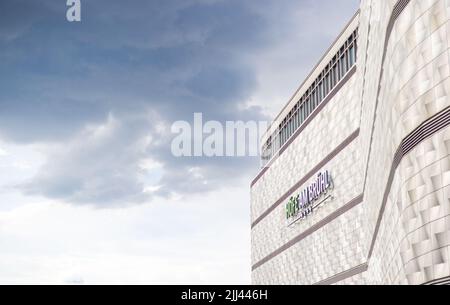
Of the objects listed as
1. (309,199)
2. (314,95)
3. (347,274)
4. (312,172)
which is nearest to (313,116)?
(314,95)

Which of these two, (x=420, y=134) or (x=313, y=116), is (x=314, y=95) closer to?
(x=313, y=116)

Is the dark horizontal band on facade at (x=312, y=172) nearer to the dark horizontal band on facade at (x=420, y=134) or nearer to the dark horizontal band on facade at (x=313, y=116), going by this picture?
the dark horizontal band on facade at (x=313, y=116)

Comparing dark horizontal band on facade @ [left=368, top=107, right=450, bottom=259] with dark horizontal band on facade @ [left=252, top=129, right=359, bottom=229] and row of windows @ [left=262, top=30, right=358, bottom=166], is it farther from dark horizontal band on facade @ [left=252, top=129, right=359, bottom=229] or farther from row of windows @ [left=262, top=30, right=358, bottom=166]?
row of windows @ [left=262, top=30, right=358, bottom=166]

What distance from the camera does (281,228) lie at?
80.4m

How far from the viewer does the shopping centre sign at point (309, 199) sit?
62.5 m

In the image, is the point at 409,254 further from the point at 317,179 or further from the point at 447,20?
the point at 317,179

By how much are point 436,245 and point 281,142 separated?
189 ft

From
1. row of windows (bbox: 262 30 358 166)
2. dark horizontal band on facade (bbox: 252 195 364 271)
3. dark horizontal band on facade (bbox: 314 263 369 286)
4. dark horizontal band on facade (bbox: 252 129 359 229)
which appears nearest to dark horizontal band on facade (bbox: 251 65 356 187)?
row of windows (bbox: 262 30 358 166)

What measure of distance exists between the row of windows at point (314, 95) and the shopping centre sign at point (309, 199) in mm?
7606

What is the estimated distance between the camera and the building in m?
26.1

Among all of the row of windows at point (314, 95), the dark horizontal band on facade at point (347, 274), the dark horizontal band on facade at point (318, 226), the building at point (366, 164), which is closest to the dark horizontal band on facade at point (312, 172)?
the building at point (366, 164)
